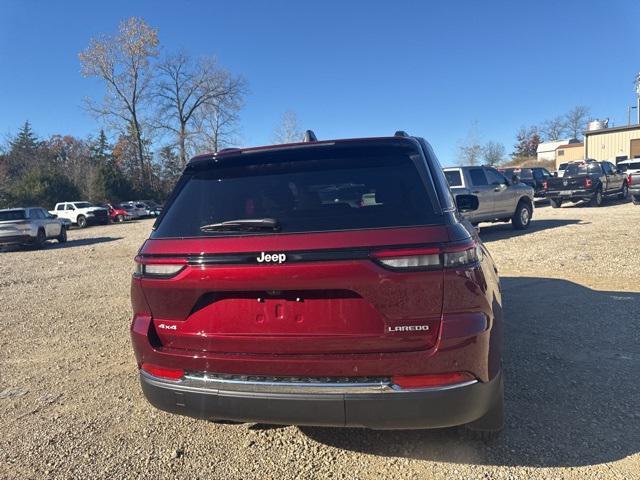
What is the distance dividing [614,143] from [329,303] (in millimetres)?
46803

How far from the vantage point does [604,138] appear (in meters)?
41.1

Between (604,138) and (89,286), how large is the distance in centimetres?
4525

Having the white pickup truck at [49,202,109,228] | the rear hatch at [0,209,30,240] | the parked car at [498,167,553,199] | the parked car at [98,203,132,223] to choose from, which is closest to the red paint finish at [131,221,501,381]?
the rear hatch at [0,209,30,240]

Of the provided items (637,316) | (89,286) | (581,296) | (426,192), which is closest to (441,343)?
(426,192)

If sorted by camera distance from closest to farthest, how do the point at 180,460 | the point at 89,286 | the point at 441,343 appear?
the point at 441,343, the point at 180,460, the point at 89,286

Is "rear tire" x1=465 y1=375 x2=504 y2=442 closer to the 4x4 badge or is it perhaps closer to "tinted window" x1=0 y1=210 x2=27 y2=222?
the 4x4 badge

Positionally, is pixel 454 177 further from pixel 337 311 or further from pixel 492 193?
pixel 337 311

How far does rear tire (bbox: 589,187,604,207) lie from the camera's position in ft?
64.4

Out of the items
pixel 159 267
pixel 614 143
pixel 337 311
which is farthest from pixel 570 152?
pixel 159 267

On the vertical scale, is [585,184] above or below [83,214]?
above

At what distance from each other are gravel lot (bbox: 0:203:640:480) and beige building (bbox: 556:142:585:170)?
59.7m

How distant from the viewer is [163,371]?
8.45 ft

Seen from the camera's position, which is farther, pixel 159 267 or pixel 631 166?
pixel 631 166

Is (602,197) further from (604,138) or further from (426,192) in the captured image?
(604,138)
